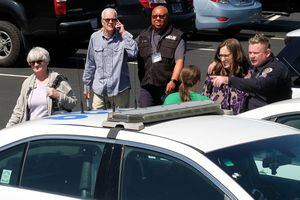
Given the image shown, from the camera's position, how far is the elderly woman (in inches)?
269

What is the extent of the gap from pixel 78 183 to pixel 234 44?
9.48 feet

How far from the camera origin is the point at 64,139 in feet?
15.4

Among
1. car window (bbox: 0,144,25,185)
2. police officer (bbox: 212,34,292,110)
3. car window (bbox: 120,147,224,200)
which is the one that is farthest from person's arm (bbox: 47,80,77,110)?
car window (bbox: 120,147,224,200)

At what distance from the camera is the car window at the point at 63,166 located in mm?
4562

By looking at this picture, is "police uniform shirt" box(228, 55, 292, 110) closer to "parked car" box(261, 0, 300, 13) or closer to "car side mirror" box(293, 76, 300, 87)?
"car side mirror" box(293, 76, 300, 87)

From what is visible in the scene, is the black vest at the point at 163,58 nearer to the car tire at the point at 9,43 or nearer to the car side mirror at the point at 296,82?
the car side mirror at the point at 296,82

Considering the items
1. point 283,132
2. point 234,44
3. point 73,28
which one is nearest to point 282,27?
point 73,28

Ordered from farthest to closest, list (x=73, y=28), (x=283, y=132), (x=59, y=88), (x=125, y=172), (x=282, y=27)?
(x=282, y=27), (x=73, y=28), (x=59, y=88), (x=283, y=132), (x=125, y=172)

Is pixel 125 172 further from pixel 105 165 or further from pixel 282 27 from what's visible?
pixel 282 27

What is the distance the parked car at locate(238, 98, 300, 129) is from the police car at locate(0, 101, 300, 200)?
137 centimetres

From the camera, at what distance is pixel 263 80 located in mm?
6789

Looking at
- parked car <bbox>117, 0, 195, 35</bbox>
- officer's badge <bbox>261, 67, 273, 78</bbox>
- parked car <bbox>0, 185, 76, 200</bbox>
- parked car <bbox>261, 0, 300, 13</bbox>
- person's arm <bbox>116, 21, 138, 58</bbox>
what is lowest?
parked car <bbox>0, 185, 76, 200</bbox>

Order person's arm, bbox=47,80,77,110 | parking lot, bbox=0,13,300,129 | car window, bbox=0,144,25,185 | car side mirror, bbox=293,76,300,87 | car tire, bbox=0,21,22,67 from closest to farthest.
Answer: car window, bbox=0,144,25,185 → person's arm, bbox=47,80,77,110 → car side mirror, bbox=293,76,300,87 → parking lot, bbox=0,13,300,129 → car tire, bbox=0,21,22,67

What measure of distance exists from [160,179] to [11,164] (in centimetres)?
107
